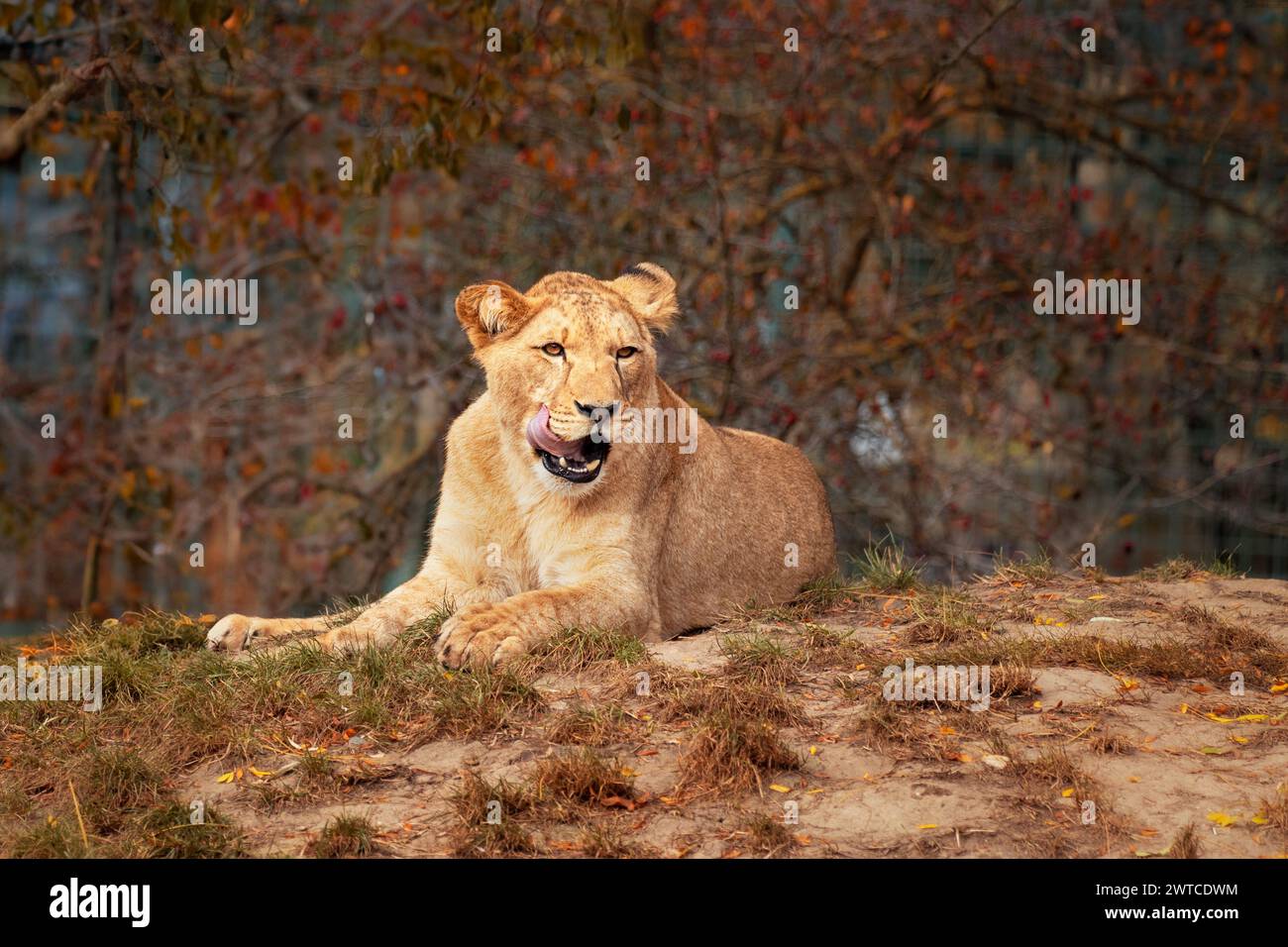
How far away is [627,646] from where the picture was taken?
546 centimetres

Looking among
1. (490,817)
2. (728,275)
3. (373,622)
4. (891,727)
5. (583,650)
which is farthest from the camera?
(728,275)

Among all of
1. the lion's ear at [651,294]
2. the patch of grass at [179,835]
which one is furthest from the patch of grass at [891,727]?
the lion's ear at [651,294]

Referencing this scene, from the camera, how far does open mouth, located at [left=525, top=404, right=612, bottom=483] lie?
5.91 m

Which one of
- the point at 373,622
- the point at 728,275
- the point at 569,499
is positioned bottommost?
the point at 373,622

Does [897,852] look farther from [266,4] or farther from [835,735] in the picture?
[266,4]

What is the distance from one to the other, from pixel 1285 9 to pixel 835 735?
11131mm

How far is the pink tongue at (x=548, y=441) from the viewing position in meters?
5.89

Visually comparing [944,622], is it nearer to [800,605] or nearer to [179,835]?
[800,605]

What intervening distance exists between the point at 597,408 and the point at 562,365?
10.0 inches

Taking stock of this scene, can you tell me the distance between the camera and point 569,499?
243 inches

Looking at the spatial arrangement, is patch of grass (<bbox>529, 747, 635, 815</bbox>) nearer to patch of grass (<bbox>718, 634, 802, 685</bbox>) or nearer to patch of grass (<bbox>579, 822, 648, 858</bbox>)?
patch of grass (<bbox>579, 822, 648, 858</bbox>)

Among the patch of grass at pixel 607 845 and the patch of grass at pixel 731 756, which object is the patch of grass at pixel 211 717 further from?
the patch of grass at pixel 607 845

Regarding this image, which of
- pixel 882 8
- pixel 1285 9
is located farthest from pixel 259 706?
pixel 1285 9

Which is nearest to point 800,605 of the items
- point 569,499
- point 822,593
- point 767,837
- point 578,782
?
point 822,593
